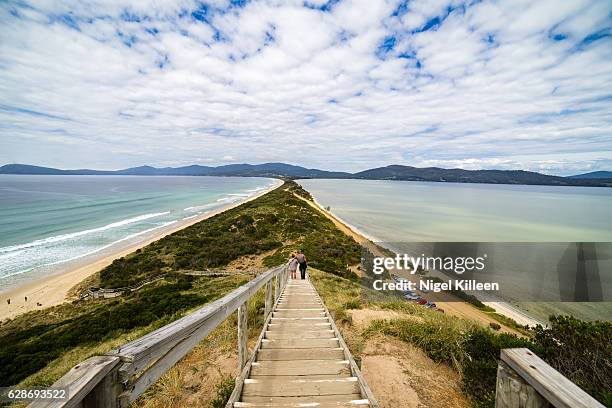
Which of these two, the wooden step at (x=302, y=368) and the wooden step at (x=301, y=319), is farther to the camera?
the wooden step at (x=301, y=319)

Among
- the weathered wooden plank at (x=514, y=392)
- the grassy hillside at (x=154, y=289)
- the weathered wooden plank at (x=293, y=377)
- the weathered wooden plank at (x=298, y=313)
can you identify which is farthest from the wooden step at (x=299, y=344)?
the grassy hillside at (x=154, y=289)

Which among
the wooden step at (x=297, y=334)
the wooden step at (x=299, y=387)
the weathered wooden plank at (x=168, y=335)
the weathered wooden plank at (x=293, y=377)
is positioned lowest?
the wooden step at (x=297, y=334)

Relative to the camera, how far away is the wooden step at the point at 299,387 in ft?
9.64

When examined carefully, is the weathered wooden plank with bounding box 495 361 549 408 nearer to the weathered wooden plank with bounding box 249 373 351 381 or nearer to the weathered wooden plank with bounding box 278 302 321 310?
the weathered wooden plank with bounding box 249 373 351 381

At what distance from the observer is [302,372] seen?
3.38 m

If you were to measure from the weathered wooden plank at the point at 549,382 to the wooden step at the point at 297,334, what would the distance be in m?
3.64

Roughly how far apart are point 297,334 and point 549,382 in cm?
403

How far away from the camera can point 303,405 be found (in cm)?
273

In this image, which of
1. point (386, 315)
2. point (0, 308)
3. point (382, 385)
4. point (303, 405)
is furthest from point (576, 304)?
point (0, 308)

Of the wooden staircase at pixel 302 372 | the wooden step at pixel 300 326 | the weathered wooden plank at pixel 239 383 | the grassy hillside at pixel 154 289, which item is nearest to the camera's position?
the weathered wooden plank at pixel 239 383

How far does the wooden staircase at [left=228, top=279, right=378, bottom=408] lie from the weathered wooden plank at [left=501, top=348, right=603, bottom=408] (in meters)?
1.76

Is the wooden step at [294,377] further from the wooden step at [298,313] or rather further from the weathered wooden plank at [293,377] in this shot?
the wooden step at [298,313]

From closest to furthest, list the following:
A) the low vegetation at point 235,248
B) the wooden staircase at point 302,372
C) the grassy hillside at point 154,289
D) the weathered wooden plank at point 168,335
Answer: the weathered wooden plank at point 168,335 → the wooden staircase at point 302,372 → the grassy hillside at point 154,289 → the low vegetation at point 235,248

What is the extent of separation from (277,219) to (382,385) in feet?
108
